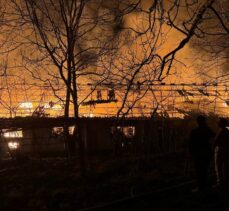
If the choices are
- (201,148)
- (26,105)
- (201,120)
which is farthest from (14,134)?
(201,120)

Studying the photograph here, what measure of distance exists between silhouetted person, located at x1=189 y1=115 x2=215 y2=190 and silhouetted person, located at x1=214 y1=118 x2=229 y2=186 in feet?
1.12

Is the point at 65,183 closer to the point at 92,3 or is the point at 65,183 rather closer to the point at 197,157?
the point at 197,157

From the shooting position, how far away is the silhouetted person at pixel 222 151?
966cm

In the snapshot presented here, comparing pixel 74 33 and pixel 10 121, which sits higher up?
pixel 74 33

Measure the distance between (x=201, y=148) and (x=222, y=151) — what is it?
700 mm

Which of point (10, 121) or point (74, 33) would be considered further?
point (10, 121)

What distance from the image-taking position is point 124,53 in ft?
60.6

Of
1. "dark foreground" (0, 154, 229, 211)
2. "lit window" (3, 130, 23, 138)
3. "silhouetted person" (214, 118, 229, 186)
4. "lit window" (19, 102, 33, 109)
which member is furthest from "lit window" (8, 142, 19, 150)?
"silhouetted person" (214, 118, 229, 186)

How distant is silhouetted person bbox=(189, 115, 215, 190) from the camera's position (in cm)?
939

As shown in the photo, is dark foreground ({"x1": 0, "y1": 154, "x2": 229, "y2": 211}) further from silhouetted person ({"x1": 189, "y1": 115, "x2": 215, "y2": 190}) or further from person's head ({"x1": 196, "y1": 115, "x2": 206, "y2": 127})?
person's head ({"x1": 196, "y1": 115, "x2": 206, "y2": 127})

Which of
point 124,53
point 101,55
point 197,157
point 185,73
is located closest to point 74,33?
point 101,55

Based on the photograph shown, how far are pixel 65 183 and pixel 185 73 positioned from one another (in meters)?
17.1

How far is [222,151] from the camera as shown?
9.84 m

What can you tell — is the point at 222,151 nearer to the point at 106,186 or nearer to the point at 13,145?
the point at 106,186
